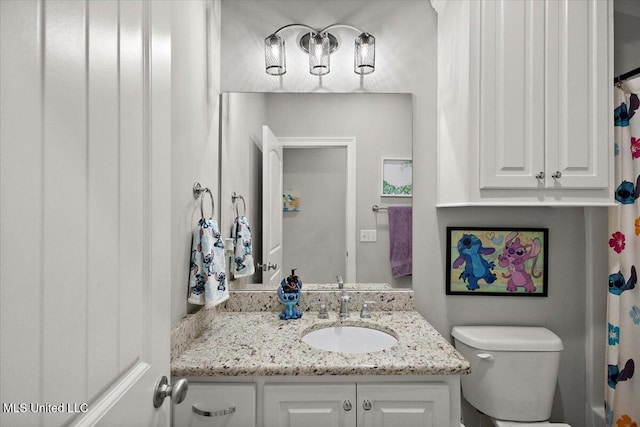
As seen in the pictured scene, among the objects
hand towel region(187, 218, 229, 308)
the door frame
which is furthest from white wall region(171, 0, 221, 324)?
the door frame

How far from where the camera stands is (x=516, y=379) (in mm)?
1506

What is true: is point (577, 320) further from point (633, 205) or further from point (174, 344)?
point (174, 344)

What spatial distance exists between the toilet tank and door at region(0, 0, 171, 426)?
4.41 feet

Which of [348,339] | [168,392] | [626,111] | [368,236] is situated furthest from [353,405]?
[626,111]

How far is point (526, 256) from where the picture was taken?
5.77 ft

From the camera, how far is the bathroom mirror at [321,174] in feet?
5.67

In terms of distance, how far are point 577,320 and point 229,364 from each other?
5.69ft

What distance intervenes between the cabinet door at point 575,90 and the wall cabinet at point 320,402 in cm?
104

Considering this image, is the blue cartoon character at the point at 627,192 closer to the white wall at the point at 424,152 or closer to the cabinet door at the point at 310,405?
the white wall at the point at 424,152

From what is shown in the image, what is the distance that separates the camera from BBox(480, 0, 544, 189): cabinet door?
56.2 inches

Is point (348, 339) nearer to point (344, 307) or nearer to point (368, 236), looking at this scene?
point (344, 307)

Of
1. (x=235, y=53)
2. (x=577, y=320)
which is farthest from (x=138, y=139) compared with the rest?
(x=577, y=320)

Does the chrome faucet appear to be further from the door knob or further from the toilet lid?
the door knob

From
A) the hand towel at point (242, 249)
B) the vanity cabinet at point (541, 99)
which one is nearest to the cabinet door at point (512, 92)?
the vanity cabinet at point (541, 99)
